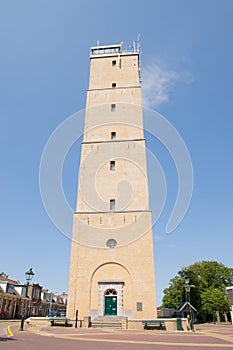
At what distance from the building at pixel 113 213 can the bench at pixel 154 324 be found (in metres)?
1.54

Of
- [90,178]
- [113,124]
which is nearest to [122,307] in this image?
[90,178]

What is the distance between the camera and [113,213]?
26.7 metres

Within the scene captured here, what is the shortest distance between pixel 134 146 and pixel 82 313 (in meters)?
17.4

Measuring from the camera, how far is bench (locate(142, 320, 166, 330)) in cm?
2064

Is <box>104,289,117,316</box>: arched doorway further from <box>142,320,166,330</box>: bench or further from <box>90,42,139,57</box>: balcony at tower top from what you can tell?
<box>90,42,139,57</box>: balcony at tower top

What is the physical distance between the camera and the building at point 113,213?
23.7 m

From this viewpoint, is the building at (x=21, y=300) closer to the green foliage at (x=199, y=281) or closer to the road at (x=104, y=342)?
the road at (x=104, y=342)

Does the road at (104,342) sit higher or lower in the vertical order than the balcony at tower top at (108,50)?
lower

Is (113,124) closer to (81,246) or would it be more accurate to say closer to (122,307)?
(81,246)

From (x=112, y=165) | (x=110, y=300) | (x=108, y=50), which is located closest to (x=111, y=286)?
(x=110, y=300)

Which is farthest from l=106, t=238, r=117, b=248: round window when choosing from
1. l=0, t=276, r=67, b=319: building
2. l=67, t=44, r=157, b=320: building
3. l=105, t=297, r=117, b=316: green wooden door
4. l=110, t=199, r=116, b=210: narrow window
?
l=0, t=276, r=67, b=319: building

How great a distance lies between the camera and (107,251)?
25219 mm

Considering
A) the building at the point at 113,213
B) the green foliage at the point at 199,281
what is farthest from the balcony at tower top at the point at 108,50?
the green foliage at the point at 199,281

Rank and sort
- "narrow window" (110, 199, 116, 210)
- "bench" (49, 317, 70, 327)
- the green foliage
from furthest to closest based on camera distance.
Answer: the green foliage
"narrow window" (110, 199, 116, 210)
"bench" (49, 317, 70, 327)
